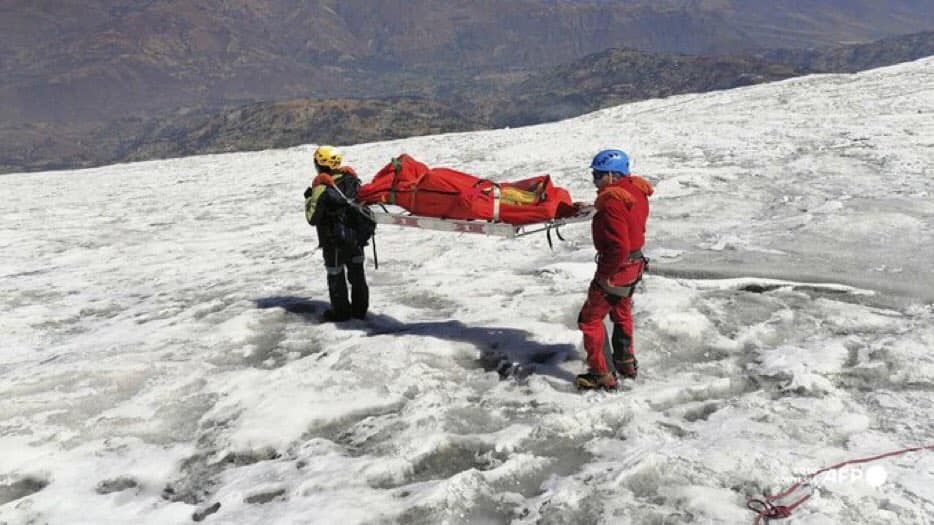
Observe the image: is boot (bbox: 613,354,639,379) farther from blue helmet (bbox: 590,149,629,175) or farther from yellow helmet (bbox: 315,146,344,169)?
yellow helmet (bbox: 315,146,344,169)

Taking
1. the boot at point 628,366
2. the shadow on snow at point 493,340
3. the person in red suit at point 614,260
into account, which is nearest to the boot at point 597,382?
the person in red suit at point 614,260

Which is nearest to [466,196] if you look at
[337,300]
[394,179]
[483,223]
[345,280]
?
[483,223]

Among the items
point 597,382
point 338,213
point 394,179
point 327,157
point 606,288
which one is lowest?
point 597,382

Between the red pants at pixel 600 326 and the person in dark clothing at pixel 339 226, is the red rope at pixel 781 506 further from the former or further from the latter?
the person in dark clothing at pixel 339 226

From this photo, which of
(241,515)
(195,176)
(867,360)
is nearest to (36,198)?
(195,176)

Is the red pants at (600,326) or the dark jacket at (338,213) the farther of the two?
the dark jacket at (338,213)

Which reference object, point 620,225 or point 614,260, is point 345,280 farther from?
point 620,225

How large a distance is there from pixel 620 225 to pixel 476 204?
1.90m

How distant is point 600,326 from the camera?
601 centimetres

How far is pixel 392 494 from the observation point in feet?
15.2

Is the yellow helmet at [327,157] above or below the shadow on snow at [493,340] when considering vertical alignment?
above

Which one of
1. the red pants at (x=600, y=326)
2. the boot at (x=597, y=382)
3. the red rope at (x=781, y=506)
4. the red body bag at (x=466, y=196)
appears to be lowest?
the red rope at (x=781, y=506)

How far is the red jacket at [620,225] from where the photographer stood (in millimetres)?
5605

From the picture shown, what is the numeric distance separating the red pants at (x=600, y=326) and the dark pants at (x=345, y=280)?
3444 millimetres
